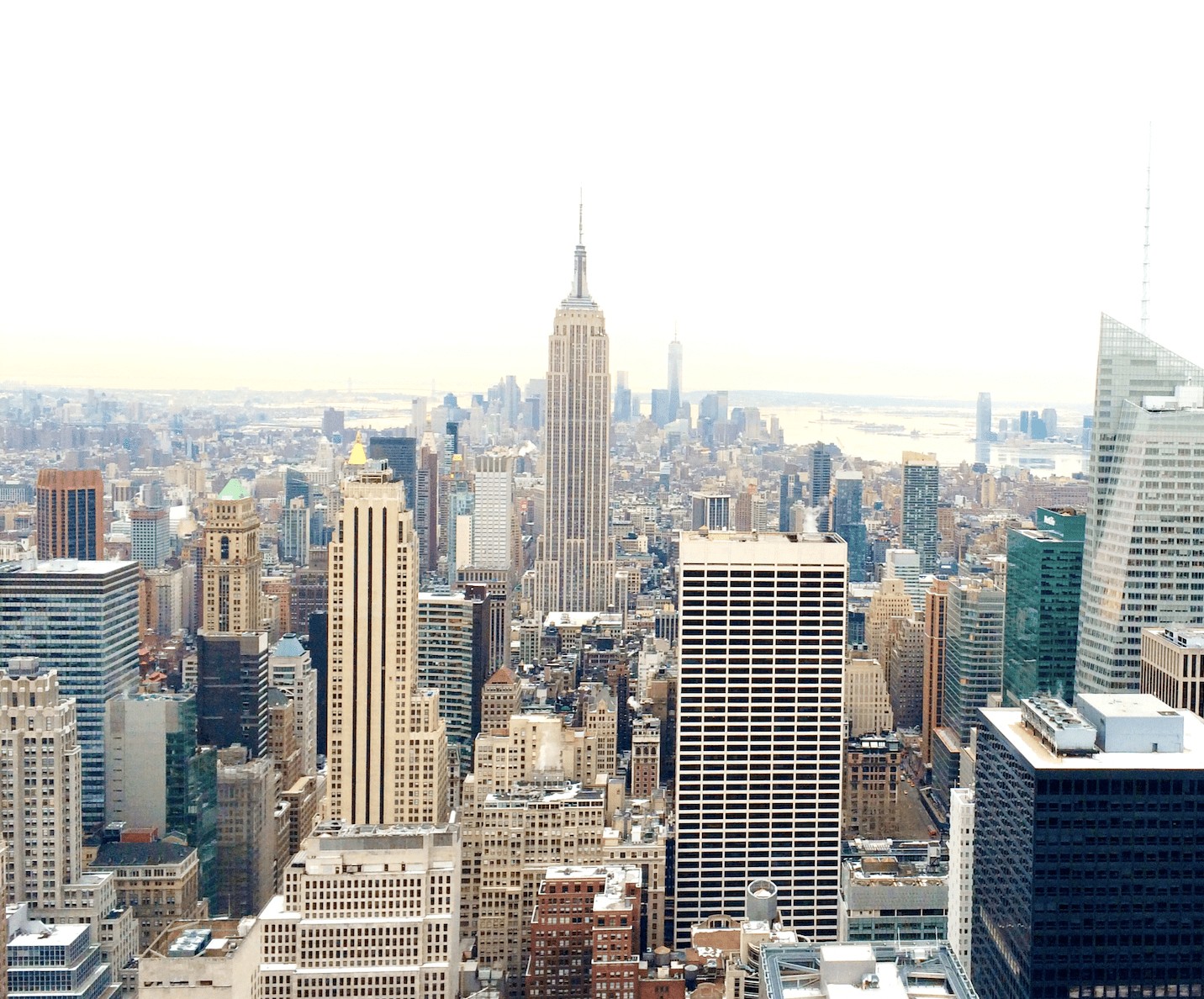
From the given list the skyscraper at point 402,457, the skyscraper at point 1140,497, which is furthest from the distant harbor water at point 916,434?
the skyscraper at point 402,457

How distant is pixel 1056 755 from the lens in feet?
26.1

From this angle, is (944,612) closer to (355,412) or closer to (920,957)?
(355,412)

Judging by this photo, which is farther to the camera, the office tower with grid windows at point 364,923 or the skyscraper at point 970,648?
the skyscraper at point 970,648

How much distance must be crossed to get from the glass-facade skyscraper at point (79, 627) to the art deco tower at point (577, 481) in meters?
7.92

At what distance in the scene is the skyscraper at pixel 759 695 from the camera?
45.1 ft

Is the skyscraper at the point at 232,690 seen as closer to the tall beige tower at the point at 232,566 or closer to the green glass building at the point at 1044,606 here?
the tall beige tower at the point at 232,566

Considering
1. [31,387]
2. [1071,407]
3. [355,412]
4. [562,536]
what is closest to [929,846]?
[1071,407]

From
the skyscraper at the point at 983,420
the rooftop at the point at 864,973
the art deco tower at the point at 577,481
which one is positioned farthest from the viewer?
the art deco tower at the point at 577,481

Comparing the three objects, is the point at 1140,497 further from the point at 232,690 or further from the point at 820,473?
the point at 232,690

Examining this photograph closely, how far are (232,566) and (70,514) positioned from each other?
106 inches

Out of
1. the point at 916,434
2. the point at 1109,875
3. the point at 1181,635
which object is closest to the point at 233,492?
the point at 916,434

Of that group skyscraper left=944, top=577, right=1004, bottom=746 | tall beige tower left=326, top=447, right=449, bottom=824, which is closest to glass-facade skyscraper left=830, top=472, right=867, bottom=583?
skyscraper left=944, top=577, right=1004, bottom=746

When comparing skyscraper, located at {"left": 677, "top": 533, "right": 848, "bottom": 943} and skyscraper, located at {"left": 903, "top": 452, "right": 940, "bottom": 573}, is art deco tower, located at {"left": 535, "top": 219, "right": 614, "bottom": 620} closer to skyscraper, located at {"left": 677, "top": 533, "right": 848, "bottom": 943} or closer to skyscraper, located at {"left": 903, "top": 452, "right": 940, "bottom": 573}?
skyscraper, located at {"left": 903, "top": 452, "right": 940, "bottom": 573}

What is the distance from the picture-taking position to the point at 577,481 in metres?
25.8
